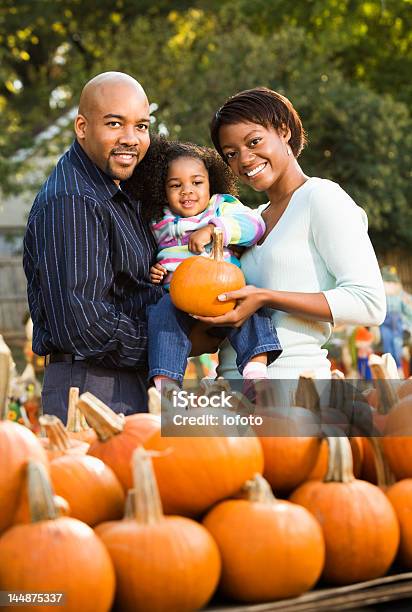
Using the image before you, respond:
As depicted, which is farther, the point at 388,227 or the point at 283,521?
the point at 388,227

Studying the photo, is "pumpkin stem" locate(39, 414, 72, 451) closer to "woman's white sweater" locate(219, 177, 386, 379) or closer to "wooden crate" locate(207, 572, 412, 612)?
"wooden crate" locate(207, 572, 412, 612)

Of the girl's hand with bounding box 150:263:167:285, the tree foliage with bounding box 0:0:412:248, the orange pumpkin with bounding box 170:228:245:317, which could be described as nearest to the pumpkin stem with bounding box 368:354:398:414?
the orange pumpkin with bounding box 170:228:245:317

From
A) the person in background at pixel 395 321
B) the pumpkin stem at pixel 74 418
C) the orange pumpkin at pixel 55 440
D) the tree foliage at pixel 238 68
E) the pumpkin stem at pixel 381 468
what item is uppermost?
the tree foliage at pixel 238 68

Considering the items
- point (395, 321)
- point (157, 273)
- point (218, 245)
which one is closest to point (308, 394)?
Result: point (218, 245)

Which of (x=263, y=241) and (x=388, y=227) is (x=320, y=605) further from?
(x=388, y=227)

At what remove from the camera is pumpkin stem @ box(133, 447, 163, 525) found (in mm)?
→ 1691

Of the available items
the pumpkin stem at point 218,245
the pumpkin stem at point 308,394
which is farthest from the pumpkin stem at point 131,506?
the pumpkin stem at point 218,245

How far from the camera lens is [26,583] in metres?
1.62

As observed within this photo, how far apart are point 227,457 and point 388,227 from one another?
20.2m

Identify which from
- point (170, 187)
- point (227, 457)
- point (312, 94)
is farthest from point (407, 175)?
point (227, 457)

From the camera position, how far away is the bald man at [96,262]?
3.04 meters

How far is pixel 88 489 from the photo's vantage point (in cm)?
186

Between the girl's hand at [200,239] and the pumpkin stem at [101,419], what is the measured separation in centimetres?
151
